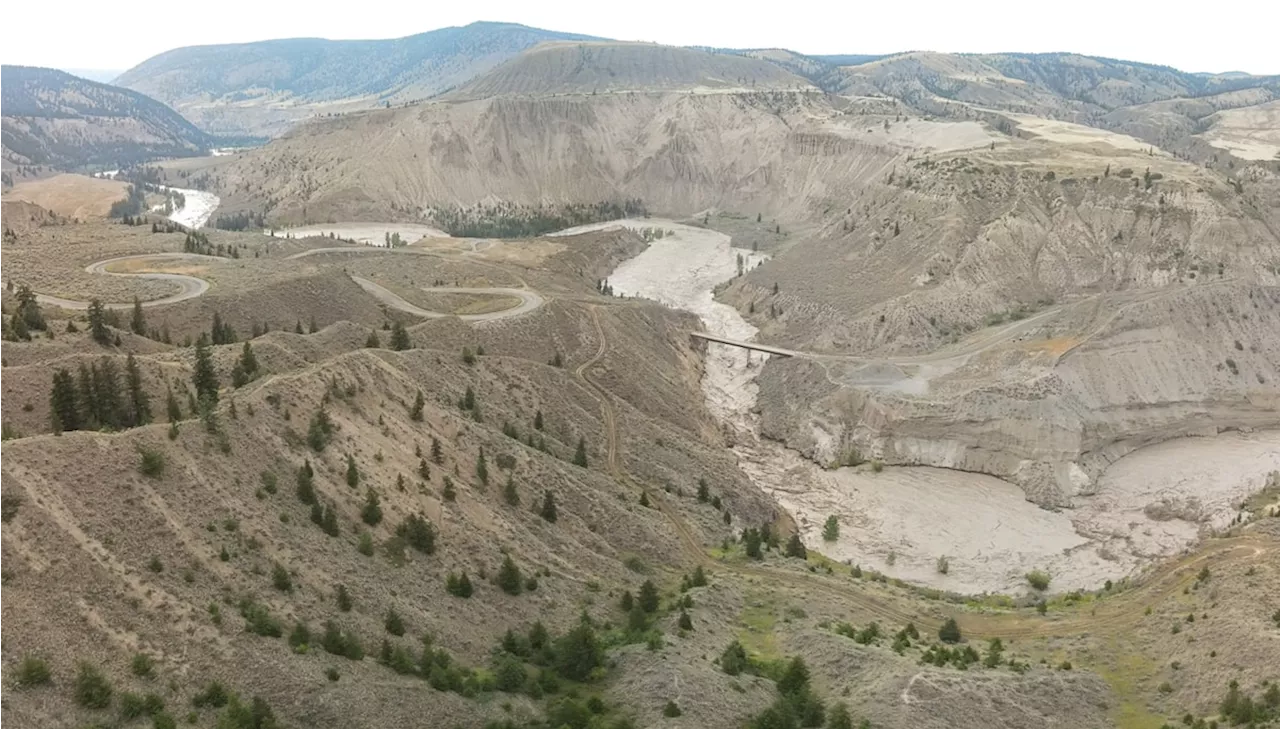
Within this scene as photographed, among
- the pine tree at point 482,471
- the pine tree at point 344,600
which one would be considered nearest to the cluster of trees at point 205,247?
the pine tree at point 482,471

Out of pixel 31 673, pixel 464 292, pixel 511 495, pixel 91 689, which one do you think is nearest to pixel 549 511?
pixel 511 495

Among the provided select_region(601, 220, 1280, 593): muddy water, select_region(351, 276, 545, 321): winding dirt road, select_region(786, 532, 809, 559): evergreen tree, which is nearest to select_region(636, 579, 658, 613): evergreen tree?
select_region(786, 532, 809, 559): evergreen tree

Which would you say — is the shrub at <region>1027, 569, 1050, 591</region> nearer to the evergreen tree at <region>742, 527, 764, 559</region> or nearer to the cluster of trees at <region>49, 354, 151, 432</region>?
the evergreen tree at <region>742, 527, 764, 559</region>

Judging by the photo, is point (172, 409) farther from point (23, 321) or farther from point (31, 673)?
point (23, 321)

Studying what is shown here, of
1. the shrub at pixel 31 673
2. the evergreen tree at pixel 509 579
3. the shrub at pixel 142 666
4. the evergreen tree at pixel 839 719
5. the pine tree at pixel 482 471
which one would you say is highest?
the shrub at pixel 31 673

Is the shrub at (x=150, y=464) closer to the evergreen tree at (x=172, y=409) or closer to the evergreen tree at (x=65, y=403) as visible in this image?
the evergreen tree at (x=172, y=409)

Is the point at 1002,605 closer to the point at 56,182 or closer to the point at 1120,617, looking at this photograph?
the point at 1120,617
